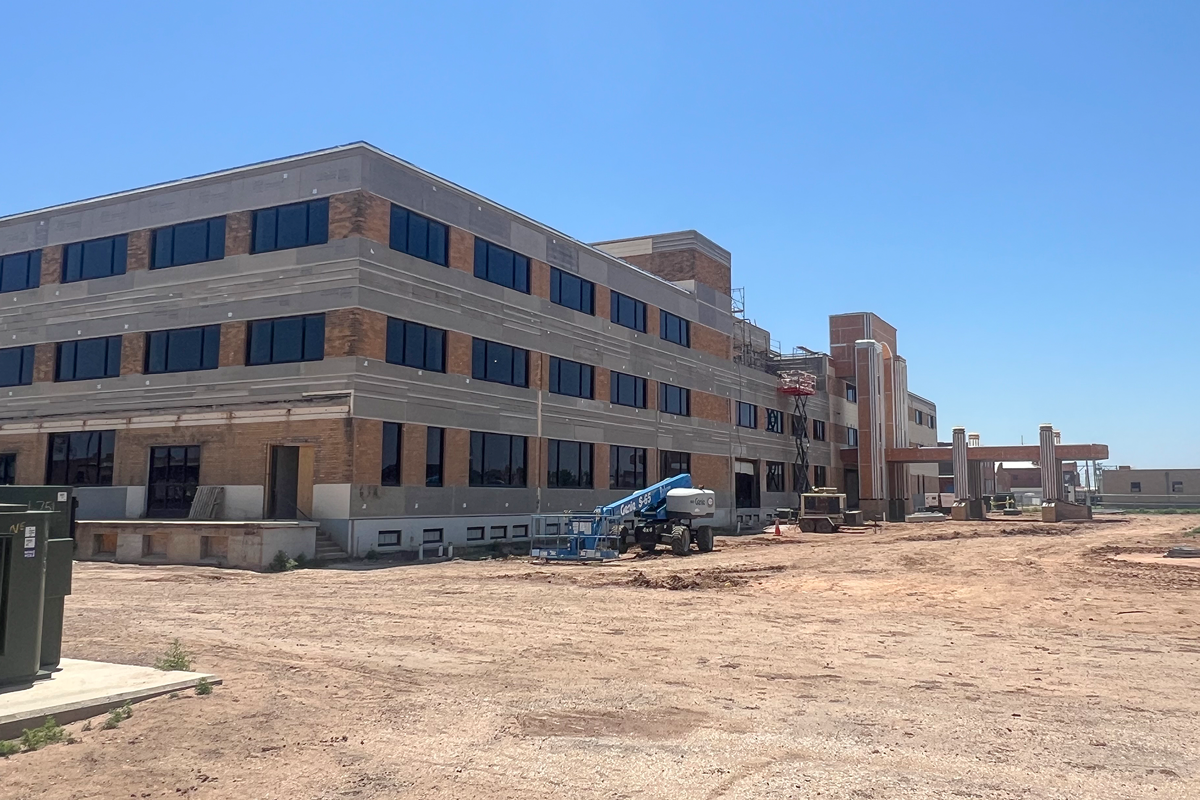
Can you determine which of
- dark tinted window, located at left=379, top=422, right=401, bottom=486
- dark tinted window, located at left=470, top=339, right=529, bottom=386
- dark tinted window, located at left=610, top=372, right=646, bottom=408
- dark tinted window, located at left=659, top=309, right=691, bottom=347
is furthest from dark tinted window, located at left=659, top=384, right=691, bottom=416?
dark tinted window, located at left=379, top=422, right=401, bottom=486

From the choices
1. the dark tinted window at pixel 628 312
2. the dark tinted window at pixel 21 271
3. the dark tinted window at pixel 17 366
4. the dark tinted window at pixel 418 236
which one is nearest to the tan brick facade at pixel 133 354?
the dark tinted window at pixel 17 366

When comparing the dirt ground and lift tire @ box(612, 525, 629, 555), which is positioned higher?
lift tire @ box(612, 525, 629, 555)

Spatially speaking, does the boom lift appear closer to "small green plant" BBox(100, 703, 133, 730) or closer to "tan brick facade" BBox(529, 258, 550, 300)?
"tan brick facade" BBox(529, 258, 550, 300)

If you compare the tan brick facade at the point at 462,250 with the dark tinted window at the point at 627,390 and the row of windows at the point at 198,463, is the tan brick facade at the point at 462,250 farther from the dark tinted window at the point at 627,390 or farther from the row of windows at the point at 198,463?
the dark tinted window at the point at 627,390

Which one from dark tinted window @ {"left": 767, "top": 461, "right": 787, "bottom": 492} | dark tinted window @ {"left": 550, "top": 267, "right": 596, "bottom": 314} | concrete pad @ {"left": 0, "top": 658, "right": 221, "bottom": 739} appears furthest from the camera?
dark tinted window @ {"left": 767, "top": 461, "right": 787, "bottom": 492}

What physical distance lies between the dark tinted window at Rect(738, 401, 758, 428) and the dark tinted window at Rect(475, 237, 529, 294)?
2141 centimetres

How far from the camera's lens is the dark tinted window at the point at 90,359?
32.5 metres

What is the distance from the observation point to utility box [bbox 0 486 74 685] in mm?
8617

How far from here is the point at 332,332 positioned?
92.9 feet

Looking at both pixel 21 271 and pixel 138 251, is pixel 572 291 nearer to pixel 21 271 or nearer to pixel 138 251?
pixel 138 251

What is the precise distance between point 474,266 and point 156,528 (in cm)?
1382

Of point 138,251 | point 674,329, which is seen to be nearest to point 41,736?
→ point 138,251

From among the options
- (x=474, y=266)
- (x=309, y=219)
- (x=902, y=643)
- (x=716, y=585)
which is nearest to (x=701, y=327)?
(x=474, y=266)

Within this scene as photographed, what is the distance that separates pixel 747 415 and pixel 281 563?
34322mm
